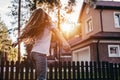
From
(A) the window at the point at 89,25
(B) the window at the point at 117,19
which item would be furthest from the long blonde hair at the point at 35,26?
(A) the window at the point at 89,25

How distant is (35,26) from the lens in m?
3.02

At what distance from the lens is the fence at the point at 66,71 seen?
7.64m

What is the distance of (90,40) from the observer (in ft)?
69.6

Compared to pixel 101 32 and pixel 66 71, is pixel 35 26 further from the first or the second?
pixel 101 32

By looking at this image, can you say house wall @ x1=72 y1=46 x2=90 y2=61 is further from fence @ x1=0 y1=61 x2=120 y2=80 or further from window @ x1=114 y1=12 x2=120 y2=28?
fence @ x1=0 y1=61 x2=120 y2=80

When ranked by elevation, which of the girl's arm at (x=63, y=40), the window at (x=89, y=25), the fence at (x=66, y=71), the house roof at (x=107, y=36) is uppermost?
the window at (x=89, y=25)

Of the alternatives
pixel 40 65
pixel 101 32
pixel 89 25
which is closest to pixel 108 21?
pixel 101 32

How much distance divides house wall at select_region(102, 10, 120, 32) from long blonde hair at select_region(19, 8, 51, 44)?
791 inches

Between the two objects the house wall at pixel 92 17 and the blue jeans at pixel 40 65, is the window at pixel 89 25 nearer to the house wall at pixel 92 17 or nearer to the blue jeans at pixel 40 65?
the house wall at pixel 92 17

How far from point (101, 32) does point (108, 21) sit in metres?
1.33

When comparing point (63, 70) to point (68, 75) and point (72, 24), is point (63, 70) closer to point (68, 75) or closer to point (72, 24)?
point (68, 75)

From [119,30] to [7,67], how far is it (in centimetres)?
1712

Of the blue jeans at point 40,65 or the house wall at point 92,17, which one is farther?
the house wall at point 92,17

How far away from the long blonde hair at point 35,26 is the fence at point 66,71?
4.66 metres
